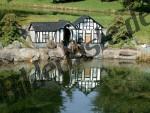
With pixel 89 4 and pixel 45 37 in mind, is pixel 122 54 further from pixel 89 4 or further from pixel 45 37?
pixel 89 4

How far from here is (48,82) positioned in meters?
58.6

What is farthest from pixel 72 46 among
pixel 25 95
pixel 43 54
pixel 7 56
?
pixel 25 95

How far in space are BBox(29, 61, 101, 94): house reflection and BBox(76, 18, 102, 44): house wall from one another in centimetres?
1220

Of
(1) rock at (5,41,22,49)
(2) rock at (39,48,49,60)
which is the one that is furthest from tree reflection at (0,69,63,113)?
(1) rock at (5,41,22,49)

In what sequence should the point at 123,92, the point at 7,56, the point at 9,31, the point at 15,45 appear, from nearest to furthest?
the point at 123,92
the point at 7,56
the point at 15,45
the point at 9,31

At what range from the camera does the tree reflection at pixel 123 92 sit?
4789 cm

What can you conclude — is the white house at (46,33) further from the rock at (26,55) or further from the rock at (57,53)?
the rock at (26,55)

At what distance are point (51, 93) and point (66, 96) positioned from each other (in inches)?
76.5

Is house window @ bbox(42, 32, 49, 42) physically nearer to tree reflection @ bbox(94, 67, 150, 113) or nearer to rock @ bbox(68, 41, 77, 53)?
rock @ bbox(68, 41, 77, 53)

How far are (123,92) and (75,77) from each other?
9585 millimetres

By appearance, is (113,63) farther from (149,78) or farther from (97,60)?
(149,78)

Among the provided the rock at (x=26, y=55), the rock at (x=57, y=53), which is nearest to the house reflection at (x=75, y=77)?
the rock at (x=26, y=55)

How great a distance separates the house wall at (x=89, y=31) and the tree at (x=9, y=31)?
1050 cm

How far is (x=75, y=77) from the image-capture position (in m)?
62.1
